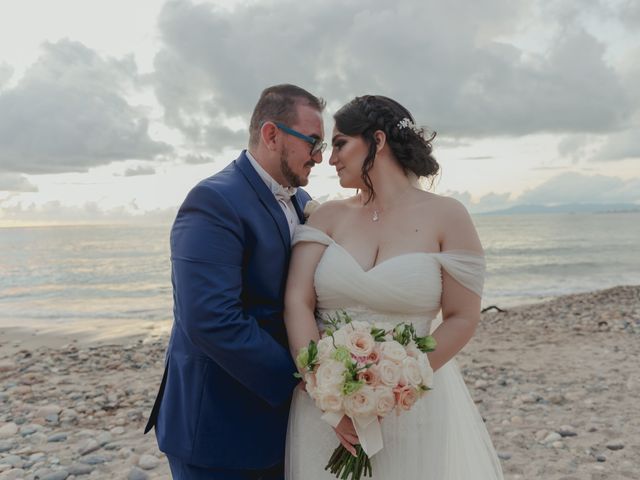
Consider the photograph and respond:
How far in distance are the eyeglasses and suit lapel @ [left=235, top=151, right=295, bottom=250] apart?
275 mm

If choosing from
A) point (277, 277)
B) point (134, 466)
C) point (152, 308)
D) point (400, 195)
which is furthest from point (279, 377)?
point (152, 308)

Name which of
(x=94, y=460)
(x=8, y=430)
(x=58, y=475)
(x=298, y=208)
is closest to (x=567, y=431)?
(x=298, y=208)

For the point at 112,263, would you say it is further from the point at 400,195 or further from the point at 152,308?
the point at 400,195

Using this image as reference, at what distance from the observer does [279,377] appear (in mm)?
2955

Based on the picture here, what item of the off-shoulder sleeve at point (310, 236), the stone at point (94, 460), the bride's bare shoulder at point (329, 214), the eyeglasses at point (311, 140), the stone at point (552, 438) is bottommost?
the stone at point (94, 460)

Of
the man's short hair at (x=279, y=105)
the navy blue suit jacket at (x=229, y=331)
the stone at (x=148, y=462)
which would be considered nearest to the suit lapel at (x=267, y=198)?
the navy blue suit jacket at (x=229, y=331)

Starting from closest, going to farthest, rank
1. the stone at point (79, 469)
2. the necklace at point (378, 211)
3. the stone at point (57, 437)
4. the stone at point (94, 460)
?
the necklace at point (378, 211) → the stone at point (79, 469) → the stone at point (94, 460) → the stone at point (57, 437)

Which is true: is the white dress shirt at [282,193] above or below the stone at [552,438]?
above

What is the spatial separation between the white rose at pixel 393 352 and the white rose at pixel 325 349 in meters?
0.22

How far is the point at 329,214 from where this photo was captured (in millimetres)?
3619

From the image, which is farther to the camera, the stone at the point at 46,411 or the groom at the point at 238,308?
the stone at the point at 46,411

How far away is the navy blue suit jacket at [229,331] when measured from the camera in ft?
9.12

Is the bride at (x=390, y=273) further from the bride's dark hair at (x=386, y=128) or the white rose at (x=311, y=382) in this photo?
the white rose at (x=311, y=382)

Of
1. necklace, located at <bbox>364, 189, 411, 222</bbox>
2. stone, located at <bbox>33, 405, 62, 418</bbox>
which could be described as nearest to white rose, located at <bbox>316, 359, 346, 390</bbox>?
necklace, located at <bbox>364, 189, 411, 222</bbox>
